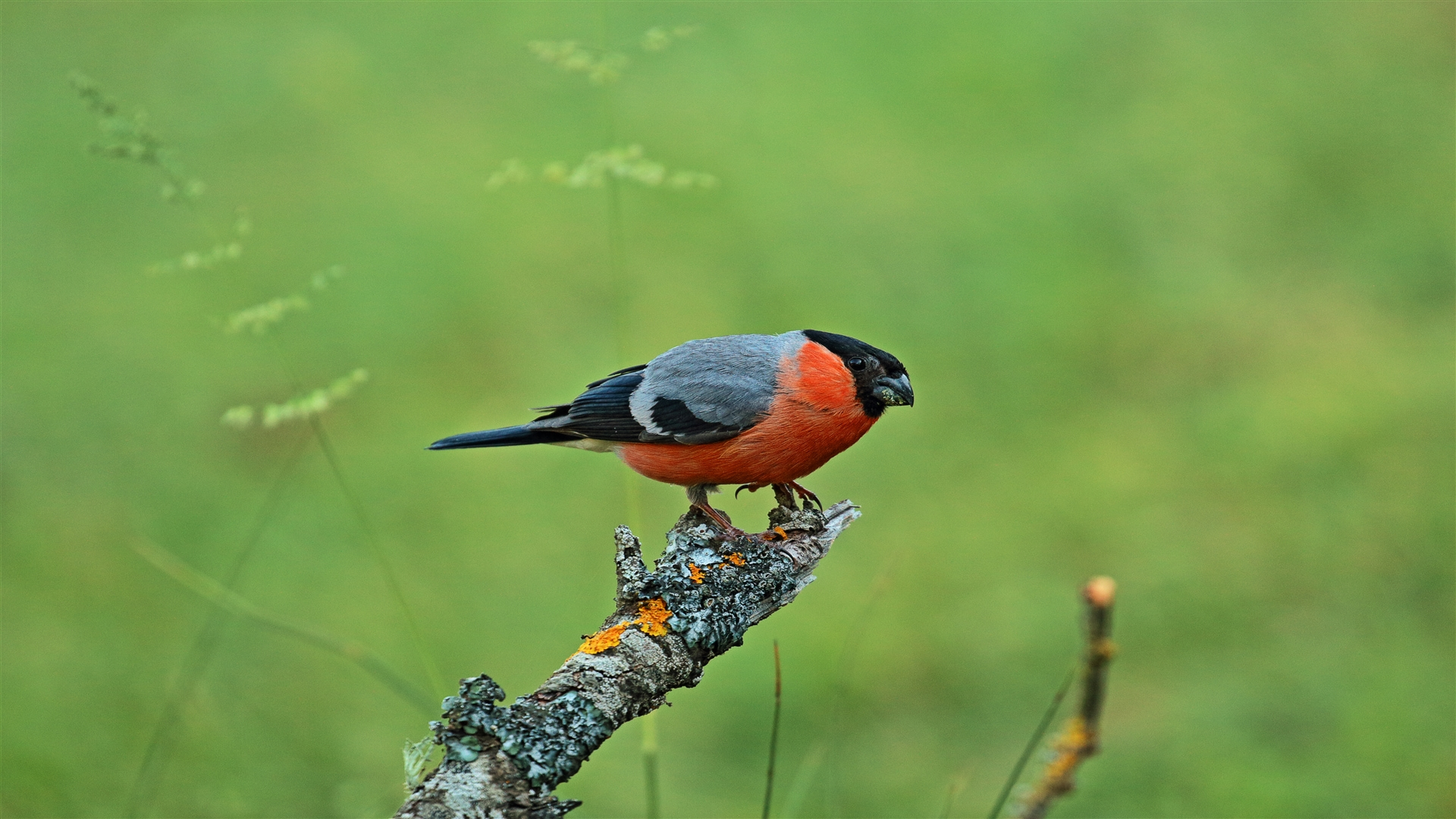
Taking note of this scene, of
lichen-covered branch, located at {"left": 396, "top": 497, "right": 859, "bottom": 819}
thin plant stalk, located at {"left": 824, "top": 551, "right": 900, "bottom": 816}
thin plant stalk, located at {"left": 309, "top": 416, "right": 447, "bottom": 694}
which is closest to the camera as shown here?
lichen-covered branch, located at {"left": 396, "top": 497, "right": 859, "bottom": 819}

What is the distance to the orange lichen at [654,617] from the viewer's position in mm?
3176

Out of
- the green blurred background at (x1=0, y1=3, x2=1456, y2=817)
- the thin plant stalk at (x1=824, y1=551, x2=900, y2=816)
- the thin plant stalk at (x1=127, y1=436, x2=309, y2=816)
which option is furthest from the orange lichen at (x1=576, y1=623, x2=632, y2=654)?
the thin plant stalk at (x1=824, y1=551, x2=900, y2=816)

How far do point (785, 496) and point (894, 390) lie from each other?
59cm

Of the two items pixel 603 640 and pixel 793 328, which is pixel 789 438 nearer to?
pixel 603 640

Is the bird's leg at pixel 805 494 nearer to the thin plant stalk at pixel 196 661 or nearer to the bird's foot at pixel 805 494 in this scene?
the bird's foot at pixel 805 494

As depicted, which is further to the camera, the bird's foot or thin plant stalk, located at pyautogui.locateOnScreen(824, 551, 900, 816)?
thin plant stalk, located at pyautogui.locateOnScreen(824, 551, 900, 816)

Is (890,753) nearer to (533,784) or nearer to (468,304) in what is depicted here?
(533,784)

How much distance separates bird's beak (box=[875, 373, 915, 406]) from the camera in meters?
4.34

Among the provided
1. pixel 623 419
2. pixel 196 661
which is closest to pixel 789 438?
pixel 623 419

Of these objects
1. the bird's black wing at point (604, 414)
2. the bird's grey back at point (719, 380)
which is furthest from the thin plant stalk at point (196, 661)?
the bird's grey back at point (719, 380)

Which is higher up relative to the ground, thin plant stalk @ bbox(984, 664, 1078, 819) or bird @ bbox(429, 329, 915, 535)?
bird @ bbox(429, 329, 915, 535)

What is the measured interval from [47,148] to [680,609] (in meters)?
7.71

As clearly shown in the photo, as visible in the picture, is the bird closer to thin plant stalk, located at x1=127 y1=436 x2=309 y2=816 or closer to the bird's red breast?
the bird's red breast

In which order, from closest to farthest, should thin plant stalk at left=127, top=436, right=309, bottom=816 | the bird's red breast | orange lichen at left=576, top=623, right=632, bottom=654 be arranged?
orange lichen at left=576, top=623, right=632, bottom=654, the bird's red breast, thin plant stalk at left=127, top=436, right=309, bottom=816
